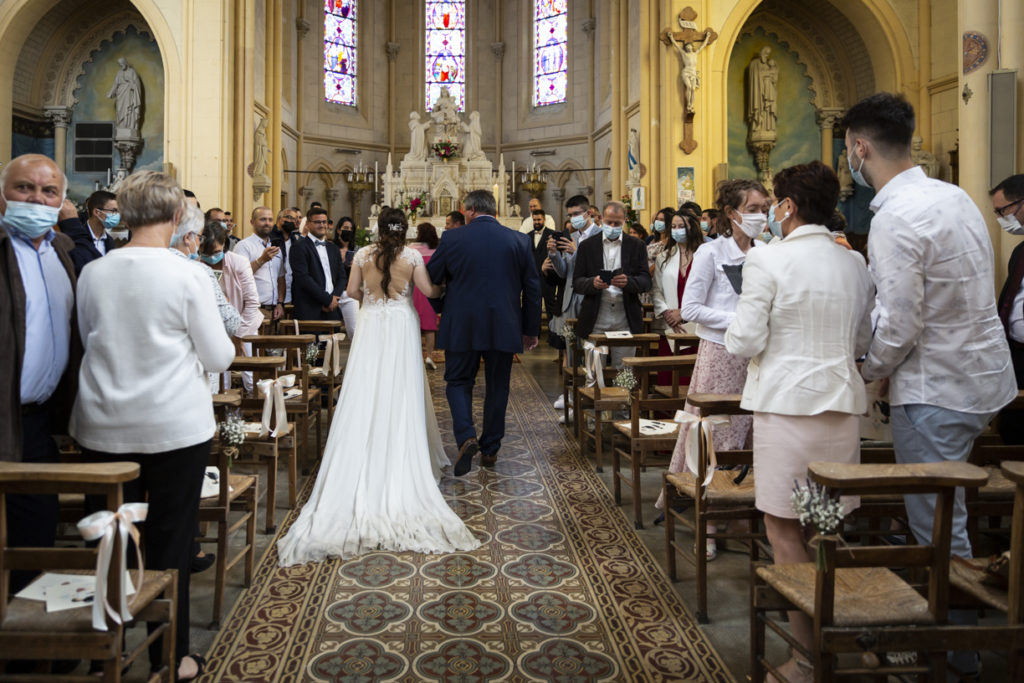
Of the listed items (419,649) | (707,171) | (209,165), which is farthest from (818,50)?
(419,649)

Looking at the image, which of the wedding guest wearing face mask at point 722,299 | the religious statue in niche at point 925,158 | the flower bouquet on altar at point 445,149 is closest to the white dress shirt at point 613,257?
the wedding guest wearing face mask at point 722,299

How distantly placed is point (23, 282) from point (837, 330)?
2.60m

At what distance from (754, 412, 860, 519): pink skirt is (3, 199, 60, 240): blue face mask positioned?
244 cm

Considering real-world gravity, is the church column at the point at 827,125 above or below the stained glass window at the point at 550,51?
below

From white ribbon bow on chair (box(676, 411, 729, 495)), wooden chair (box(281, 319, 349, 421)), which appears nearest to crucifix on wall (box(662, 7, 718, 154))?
wooden chair (box(281, 319, 349, 421))

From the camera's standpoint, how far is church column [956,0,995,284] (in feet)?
23.4

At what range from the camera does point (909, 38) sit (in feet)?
41.2

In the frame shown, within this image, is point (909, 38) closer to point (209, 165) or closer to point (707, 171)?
point (707, 171)

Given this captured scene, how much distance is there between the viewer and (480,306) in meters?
5.45

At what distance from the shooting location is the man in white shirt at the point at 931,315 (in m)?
2.59

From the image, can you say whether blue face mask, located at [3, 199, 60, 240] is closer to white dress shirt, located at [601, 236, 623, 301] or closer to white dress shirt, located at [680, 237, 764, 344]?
white dress shirt, located at [680, 237, 764, 344]

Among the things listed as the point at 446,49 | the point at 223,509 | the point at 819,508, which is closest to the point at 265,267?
the point at 223,509

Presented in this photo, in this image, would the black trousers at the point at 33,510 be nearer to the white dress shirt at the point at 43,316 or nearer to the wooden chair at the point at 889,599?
the white dress shirt at the point at 43,316

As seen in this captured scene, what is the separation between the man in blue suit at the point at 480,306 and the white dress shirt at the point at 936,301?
9.73ft
